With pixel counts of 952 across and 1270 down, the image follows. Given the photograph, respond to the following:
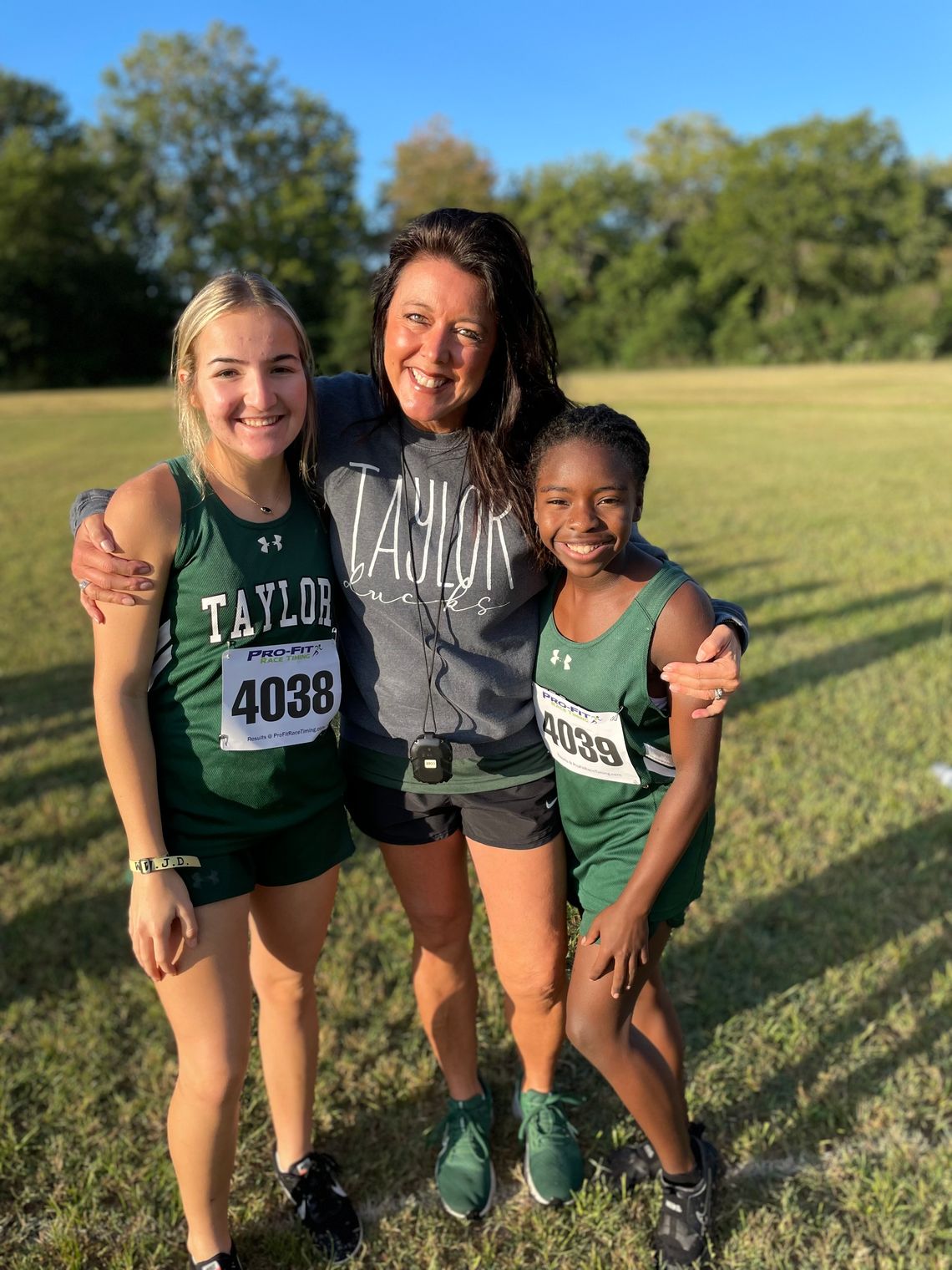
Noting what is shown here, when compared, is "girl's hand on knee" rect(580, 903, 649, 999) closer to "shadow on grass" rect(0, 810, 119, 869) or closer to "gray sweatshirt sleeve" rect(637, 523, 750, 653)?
"gray sweatshirt sleeve" rect(637, 523, 750, 653)

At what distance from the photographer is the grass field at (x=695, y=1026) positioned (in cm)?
214

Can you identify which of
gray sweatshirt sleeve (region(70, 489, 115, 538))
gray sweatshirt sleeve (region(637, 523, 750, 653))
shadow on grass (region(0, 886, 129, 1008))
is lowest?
shadow on grass (region(0, 886, 129, 1008))

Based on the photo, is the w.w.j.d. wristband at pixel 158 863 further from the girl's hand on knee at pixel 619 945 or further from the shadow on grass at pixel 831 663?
the shadow on grass at pixel 831 663

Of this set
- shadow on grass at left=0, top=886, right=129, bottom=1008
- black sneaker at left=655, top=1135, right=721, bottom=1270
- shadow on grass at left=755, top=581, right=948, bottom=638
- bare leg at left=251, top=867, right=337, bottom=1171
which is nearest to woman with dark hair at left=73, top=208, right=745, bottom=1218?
bare leg at left=251, top=867, right=337, bottom=1171

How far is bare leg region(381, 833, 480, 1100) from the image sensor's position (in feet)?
6.88

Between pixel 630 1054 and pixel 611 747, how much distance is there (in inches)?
25.2

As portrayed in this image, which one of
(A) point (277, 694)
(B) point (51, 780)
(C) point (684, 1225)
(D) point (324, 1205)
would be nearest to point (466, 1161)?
(D) point (324, 1205)

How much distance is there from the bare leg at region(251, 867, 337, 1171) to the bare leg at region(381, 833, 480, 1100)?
19cm

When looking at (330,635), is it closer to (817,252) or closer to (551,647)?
(551,647)

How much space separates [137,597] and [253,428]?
1.20 ft

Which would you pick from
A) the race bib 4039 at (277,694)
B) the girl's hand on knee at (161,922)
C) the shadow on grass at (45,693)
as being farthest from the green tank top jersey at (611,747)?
the shadow on grass at (45,693)

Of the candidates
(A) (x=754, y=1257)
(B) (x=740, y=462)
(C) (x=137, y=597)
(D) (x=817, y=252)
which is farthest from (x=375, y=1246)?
(D) (x=817, y=252)

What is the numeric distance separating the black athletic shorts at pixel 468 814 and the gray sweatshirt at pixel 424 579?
123mm

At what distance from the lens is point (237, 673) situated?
1.75m
